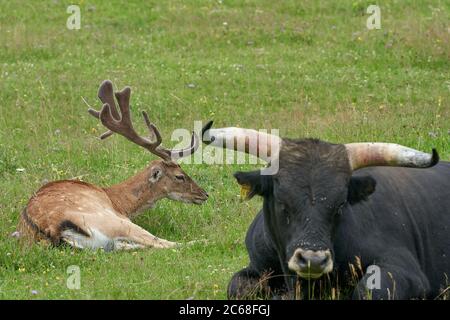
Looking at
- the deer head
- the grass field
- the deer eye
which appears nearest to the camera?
the grass field

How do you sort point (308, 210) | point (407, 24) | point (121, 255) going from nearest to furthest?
point (308, 210) → point (121, 255) → point (407, 24)

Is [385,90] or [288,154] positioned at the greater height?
[288,154]

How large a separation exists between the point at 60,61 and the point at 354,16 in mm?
6781

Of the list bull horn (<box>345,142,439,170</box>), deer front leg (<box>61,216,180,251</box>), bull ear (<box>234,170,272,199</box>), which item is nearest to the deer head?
deer front leg (<box>61,216,180,251</box>)

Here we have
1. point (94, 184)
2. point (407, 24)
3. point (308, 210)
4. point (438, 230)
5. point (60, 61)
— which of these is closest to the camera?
point (308, 210)

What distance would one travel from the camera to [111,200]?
14.5 meters

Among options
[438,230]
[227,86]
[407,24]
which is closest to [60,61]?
[227,86]

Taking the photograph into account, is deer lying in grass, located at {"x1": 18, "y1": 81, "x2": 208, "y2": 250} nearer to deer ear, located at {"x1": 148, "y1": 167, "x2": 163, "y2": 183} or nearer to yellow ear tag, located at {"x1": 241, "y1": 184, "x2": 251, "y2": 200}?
deer ear, located at {"x1": 148, "y1": 167, "x2": 163, "y2": 183}

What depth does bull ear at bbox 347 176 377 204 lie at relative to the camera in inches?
340

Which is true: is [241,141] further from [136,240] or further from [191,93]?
[191,93]

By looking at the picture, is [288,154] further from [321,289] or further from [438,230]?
[438,230]

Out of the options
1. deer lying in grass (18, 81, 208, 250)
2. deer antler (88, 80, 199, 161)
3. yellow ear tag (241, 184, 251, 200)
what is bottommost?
deer lying in grass (18, 81, 208, 250)

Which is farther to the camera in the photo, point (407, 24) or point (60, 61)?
point (407, 24)

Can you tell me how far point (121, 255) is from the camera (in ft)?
40.7
